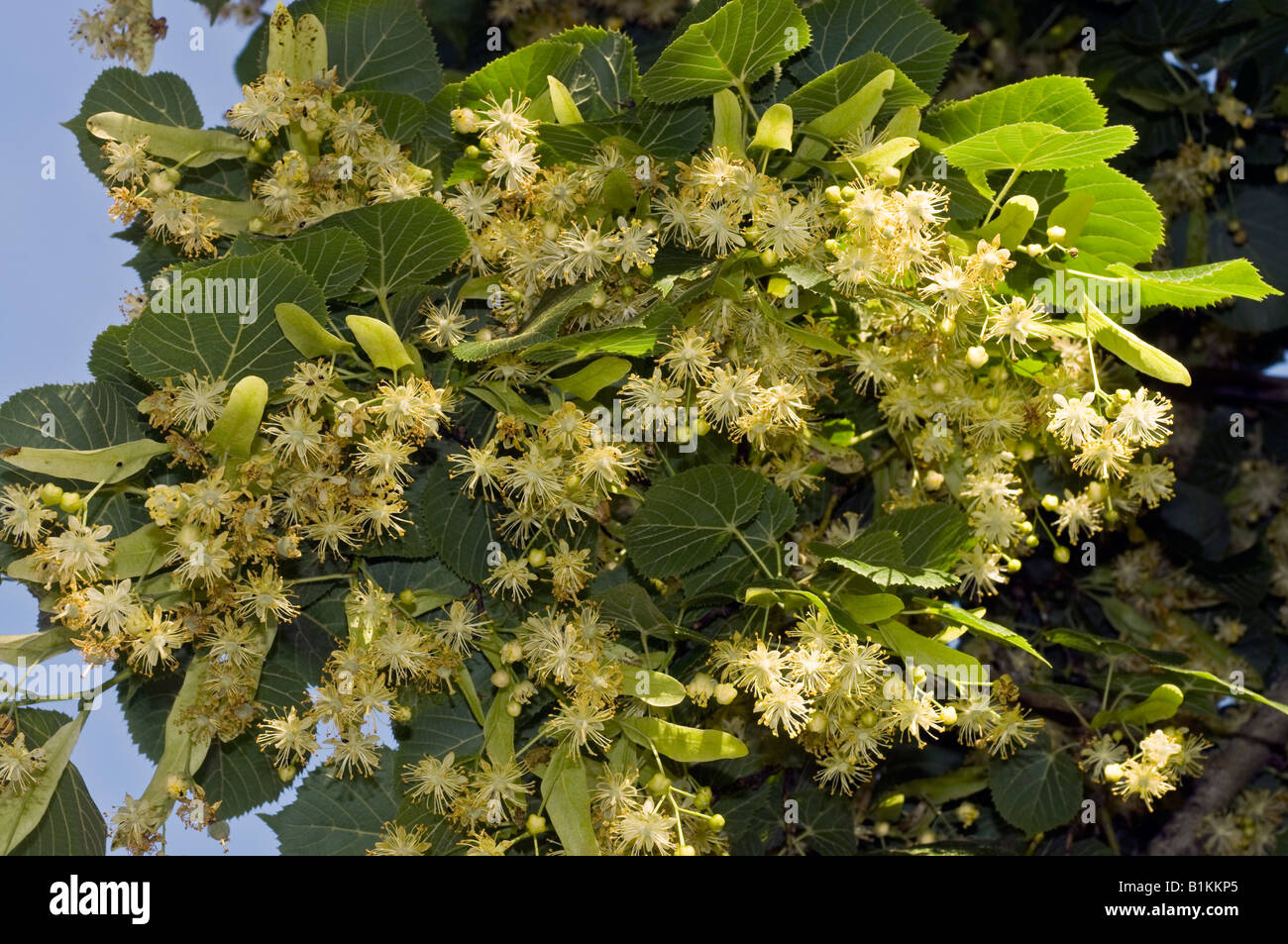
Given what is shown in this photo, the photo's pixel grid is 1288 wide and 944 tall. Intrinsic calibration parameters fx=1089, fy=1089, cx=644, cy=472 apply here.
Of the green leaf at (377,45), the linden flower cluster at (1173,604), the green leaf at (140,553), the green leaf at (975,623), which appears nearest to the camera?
the green leaf at (975,623)

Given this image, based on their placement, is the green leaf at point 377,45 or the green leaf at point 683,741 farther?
the green leaf at point 377,45

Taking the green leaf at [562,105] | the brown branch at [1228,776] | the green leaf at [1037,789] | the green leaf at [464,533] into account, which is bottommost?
the brown branch at [1228,776]

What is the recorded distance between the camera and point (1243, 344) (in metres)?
2.68

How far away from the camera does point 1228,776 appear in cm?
226

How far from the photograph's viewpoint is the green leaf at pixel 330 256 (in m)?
1.38

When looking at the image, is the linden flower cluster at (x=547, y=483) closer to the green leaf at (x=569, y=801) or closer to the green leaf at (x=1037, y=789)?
the green leaf at (x=569, y=801)

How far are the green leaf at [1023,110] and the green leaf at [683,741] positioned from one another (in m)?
0.85

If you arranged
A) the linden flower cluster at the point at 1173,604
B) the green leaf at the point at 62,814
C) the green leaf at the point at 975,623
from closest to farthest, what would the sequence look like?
the green leaf at the point at 975,623 → the green leaf at the point at 62,814 → the linden flower cluster at the point at 1173,604

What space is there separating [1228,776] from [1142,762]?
0.92 m

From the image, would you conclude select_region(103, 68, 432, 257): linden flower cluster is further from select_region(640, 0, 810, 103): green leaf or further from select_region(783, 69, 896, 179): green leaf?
select_region(783, 69, 896, 179): green leaf

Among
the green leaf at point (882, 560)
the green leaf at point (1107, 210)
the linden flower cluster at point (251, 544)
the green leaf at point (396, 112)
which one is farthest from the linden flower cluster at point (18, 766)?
the green leaf at point (1107, 210)

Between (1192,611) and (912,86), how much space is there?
159 cm

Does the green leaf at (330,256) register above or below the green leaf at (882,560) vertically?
above

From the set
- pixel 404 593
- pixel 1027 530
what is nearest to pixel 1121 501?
pixel 1027 530
